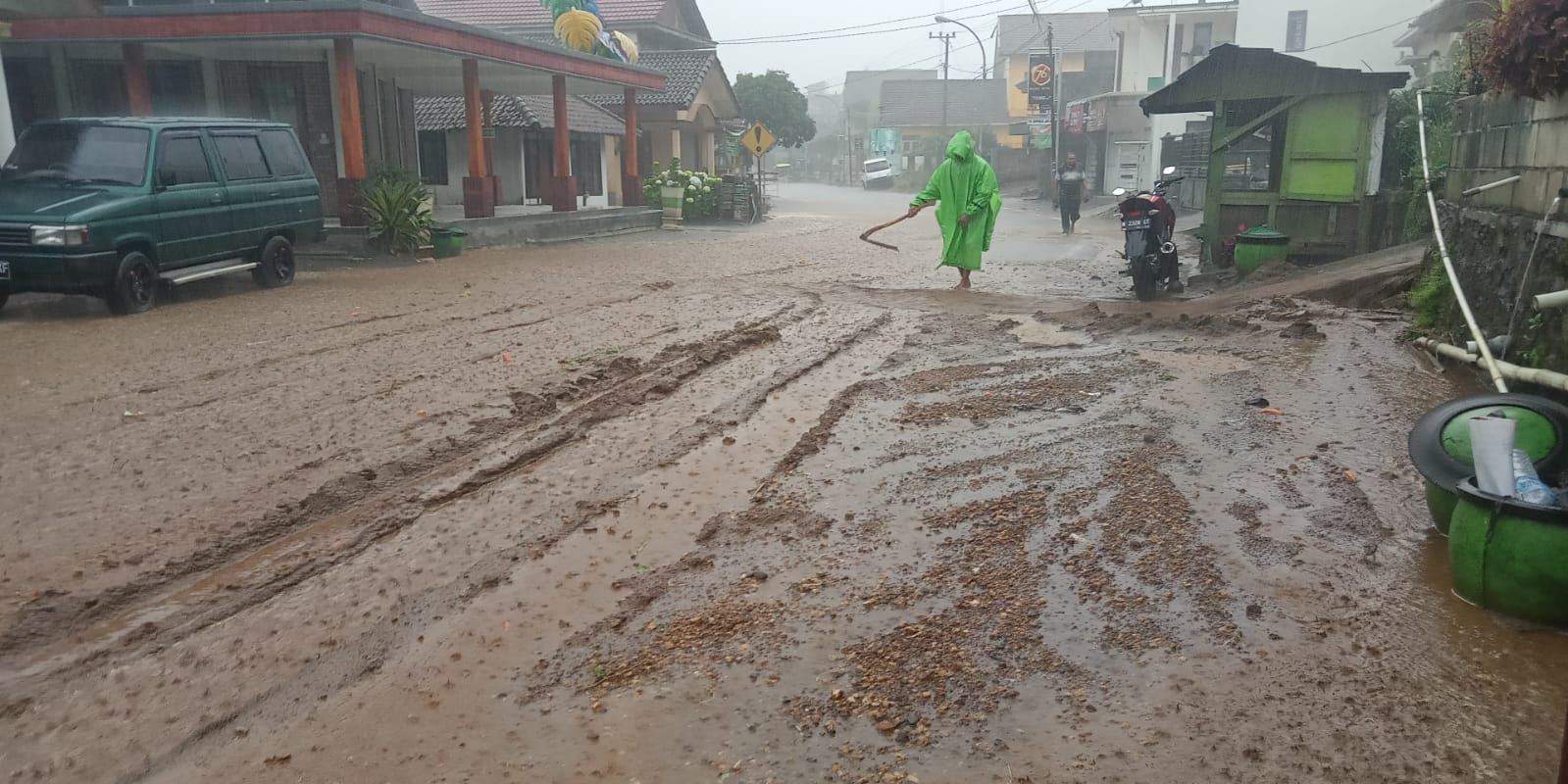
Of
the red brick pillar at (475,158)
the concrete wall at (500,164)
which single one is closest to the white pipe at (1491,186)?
the red brick pillar at (475,158)

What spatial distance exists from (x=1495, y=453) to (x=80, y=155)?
11148 mm

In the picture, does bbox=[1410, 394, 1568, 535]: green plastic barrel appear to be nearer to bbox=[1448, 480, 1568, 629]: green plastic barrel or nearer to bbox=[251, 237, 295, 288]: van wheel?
bbox=[1448, 480, 1568, 629]: green plastic barrel

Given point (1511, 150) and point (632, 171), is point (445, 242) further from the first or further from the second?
point (1511, 150)

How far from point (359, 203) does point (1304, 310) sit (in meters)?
12.1

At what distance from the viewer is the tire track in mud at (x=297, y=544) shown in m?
3.50

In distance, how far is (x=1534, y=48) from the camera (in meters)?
5.71

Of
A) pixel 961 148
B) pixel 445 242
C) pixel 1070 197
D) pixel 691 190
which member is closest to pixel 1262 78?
pixel 961 148

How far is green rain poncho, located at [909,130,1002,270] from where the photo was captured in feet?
39.4

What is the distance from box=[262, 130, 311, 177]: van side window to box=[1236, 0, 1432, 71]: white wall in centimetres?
2976

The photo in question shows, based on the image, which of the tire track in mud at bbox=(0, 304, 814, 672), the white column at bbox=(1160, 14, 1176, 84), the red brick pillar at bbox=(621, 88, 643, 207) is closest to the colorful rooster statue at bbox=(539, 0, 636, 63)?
the red brick pillar at bbox=(621, 88, 643, 207)

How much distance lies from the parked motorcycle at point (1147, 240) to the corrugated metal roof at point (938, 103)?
52865 mm

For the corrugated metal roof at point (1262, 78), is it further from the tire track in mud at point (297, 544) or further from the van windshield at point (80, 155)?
the van windshield at point (80, 155)

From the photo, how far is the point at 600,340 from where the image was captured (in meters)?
8.38

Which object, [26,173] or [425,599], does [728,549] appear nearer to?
[425,599]
